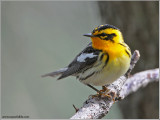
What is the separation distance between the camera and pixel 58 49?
821 cm

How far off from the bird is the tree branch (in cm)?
30

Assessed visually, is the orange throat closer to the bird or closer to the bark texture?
the bird

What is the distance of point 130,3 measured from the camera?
5.75 m

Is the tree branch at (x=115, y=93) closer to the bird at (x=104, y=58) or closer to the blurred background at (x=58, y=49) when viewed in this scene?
the bird at (x=104, y=58)

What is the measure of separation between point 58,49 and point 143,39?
3270 millimetres

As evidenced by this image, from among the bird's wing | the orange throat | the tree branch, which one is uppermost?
the orange throat

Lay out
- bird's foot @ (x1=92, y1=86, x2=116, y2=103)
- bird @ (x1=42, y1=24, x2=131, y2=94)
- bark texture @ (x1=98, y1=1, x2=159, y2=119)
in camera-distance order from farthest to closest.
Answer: bark texture @ (x1=98, y1=1, x2=159, y2=119) → bird's foot @ (x1=92, y1=86, x2=116, y2=103) → bird @ (x1=42, y1=24, x2=131, y2=94)

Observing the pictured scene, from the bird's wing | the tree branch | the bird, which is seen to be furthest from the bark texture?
the bird's wing

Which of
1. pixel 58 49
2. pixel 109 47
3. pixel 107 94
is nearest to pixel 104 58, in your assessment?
pixel 109 47

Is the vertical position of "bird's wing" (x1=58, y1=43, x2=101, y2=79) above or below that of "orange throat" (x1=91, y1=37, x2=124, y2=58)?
below

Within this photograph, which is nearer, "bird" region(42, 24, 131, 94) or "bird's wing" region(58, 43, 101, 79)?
"bird" region(42, 24, 131, 94)

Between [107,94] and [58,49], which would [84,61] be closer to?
[107,94]

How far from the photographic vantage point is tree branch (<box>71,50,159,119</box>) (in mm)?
3471

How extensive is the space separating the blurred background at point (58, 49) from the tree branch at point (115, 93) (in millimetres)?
875
